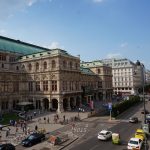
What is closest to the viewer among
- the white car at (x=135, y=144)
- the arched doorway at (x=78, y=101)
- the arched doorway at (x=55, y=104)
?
the white car at (x=135, y=144)

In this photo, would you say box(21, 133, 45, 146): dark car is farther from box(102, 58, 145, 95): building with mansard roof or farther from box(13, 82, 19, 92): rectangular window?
box(102, 58, 145, 95): building with mansard roof

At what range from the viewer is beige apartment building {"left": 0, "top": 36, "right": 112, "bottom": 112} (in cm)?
7069

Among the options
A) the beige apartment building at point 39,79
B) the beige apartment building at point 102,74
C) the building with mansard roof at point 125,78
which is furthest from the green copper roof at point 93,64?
the building with mansard roof at point 125,78

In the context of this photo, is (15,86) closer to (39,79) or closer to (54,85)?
(39,79)

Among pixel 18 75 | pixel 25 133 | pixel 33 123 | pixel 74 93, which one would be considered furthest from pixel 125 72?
pixel 25 133

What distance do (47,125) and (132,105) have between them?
45.8 m

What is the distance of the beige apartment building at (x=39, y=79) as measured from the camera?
232 ft

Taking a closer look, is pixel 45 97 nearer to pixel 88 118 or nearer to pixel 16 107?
pixel 16 107

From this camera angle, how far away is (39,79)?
247ft

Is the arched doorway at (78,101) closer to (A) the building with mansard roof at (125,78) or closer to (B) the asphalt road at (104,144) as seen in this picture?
(B) the asphalt road at (104,144)

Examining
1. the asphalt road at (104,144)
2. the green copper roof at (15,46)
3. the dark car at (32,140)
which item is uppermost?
the green copper roof at (15,46)

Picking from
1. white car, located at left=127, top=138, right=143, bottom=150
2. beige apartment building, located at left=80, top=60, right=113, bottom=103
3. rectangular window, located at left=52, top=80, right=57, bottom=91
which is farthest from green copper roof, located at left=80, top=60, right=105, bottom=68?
white car, located at left=127, top=138, right=143, bottom=150

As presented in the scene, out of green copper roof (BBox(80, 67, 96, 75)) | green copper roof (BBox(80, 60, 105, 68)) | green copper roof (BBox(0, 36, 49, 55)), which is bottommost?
green copper roof (BBox(80, 67, 96, 75))

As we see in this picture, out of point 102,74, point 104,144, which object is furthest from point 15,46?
point 104,144
